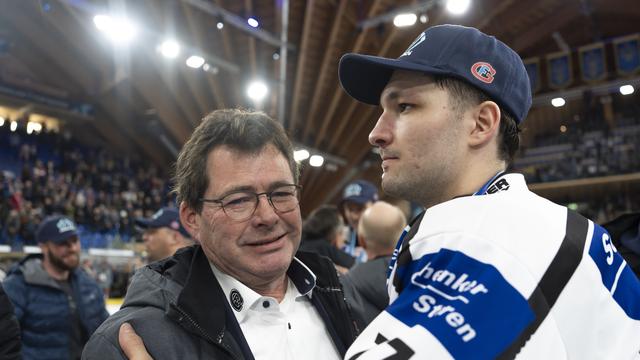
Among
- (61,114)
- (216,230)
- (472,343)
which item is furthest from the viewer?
(61,114)

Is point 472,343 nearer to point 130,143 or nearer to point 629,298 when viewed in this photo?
point 629,298

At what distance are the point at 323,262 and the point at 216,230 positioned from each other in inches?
14.1

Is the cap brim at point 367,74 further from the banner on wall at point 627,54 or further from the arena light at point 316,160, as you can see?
the banner on wall at point 627,54

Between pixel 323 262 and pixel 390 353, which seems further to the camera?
pixel 323 262

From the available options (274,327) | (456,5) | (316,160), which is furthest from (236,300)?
(316,160)

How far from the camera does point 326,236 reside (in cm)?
379

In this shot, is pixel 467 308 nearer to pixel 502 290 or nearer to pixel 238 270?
pixel 502 290

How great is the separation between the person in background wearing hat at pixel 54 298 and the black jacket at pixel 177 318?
2.64 meters

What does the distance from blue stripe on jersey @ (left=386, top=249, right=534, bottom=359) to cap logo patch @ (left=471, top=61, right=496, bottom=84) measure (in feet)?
1.43

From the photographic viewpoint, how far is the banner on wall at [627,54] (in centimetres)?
1364

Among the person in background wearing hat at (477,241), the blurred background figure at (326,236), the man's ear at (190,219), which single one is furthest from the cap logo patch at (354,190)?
the person in background wearing hat at (477,241)

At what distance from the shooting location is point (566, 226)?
39.3 inches

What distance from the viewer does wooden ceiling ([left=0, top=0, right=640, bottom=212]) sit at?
898 cm

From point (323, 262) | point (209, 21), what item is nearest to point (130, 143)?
point (209, 21)
